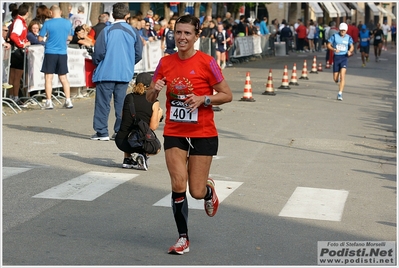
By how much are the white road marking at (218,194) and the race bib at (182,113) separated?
196 centimetres

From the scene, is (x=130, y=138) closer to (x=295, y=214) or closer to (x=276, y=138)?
(x=295, y=214)

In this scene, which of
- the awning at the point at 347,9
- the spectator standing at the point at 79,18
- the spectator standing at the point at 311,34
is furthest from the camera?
the awning at the point at 347,9

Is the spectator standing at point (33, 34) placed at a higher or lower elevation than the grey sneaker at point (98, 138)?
higher

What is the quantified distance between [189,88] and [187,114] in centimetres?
20

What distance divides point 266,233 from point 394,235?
1.14 metres

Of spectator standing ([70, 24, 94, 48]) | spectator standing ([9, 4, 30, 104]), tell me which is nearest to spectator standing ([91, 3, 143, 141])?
spectator standing ([9, 4, 30, 104])

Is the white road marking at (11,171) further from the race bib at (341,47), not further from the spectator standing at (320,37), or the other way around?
the spectator standing at (320,37)

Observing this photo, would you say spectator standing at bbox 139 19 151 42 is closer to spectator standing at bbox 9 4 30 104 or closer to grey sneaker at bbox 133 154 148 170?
spectator standing at bbox 9 4 30 104

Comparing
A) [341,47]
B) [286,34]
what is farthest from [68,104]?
[286,34]

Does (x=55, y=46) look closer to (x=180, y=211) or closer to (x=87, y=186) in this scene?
Result: (x=87, y=186)

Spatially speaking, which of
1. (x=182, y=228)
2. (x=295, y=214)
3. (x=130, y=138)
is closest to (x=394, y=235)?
(x=295, y=214)

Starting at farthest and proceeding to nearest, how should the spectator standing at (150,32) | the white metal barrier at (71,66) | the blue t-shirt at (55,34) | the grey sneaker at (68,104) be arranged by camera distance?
the spectator standing at (150,32)
the white metal barrier at (71,66)
the grey sneaker at (68,104)
the blue t-shirt at (55,34)

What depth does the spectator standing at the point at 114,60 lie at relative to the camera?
43.4ft

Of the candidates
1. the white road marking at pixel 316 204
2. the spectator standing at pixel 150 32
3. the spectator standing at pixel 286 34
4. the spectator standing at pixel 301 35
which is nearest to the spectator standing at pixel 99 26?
the spectator standing at pixel 150 32
